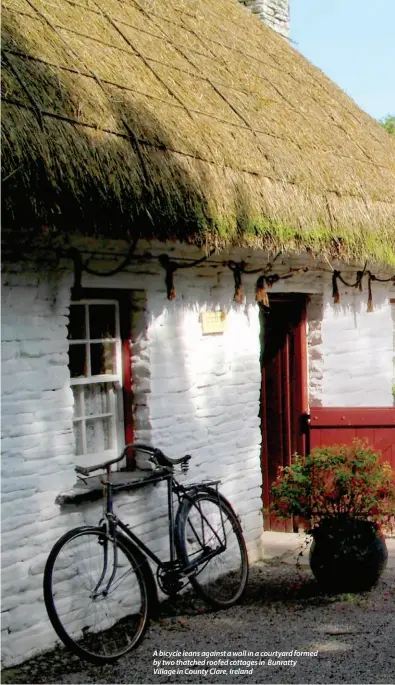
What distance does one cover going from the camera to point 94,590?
571 cm

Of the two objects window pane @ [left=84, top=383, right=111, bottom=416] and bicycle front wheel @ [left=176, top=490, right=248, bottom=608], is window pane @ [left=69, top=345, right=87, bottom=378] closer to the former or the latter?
window pane @ [left=84, top=383, right=111, bottom=416]

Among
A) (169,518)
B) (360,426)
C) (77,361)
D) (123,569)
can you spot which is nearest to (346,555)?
(169,518)

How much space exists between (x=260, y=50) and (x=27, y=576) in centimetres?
693

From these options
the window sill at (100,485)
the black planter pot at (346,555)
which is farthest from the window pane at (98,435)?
the black planter pot at (346,555)

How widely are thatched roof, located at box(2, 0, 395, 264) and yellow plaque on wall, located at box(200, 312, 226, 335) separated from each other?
76 cm

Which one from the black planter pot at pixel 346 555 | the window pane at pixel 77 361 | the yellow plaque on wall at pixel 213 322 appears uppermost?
the yellow plaque on wall at pixel 213 322

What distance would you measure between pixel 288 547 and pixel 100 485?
2762mm

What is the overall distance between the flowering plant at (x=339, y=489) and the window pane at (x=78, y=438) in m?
1.45

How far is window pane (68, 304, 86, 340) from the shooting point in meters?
6.39

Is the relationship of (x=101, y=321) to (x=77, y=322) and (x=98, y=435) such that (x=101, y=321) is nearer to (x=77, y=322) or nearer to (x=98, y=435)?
(x=77, y=322)

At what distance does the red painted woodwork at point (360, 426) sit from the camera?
858 cm

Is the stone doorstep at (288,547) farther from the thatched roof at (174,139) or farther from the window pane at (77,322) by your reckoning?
the window pane at (77,322)

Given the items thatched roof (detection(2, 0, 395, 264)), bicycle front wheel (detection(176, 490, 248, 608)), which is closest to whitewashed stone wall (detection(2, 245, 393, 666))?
bicycle front wheel (detection(176, 490, 248, 608))

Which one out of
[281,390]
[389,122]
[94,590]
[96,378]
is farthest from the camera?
[389,122]
